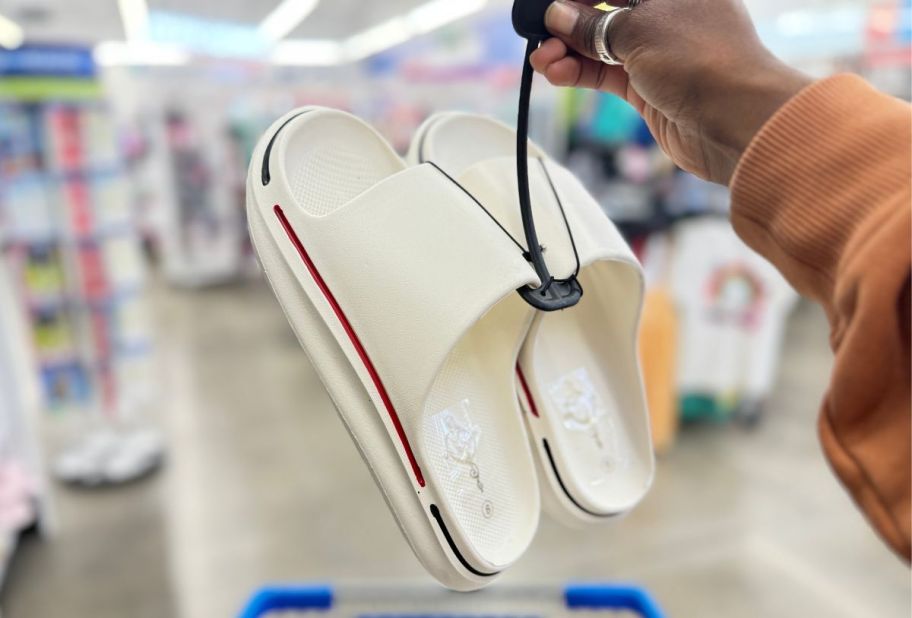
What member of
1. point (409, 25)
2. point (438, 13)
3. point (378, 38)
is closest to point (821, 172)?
point (438, 13)

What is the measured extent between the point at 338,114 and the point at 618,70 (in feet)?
0.94

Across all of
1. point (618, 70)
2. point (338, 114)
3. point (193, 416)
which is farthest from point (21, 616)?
point (618, 70)

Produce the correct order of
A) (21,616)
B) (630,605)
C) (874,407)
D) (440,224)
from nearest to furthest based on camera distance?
(874,407), (440,224), (630,605), (21,616)

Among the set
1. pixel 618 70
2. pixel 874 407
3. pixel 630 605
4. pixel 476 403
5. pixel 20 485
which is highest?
pixel 618 70

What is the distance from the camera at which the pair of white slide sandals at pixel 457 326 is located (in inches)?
22.6

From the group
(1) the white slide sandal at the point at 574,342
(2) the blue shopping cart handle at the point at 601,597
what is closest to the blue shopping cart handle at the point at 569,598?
(2) the blue shopping cart handle at the point at 601,597

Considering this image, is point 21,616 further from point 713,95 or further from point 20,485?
point 713,95

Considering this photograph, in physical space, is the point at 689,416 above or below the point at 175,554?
below

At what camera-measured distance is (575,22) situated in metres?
0.57

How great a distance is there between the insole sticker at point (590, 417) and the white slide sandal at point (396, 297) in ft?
0.45

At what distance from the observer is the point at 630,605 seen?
968mm

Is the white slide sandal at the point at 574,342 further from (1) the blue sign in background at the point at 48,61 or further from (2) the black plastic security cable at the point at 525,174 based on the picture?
(1) the blue sign in background at the point at 48,61

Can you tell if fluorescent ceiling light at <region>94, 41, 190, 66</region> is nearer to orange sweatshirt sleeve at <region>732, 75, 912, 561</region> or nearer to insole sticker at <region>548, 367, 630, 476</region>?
insole sticker at <region>548, 367, 630, 476</region>

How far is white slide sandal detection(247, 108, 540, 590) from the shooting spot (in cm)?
57
